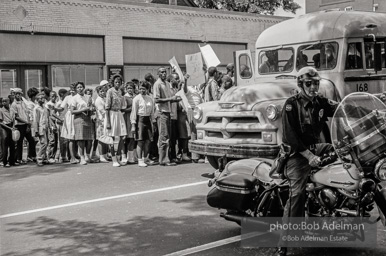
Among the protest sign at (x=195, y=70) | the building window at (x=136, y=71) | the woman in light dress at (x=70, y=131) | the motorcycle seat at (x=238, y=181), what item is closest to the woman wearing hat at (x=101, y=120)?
the woman in light dress at (x=70, y=131)

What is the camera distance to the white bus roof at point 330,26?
28.7 ft

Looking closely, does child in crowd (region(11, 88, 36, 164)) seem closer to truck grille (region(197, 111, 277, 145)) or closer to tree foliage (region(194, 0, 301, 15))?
truck grille (region(197, 111, 277, 145))

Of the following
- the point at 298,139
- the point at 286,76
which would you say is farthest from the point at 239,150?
the point at 298,139

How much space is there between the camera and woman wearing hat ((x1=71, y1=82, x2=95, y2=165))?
12344 mm

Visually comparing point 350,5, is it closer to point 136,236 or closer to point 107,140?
point 107,140

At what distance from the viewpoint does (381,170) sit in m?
4.54

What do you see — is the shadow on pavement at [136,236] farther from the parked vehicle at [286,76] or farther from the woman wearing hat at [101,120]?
the woman wearing hat at [101,120]

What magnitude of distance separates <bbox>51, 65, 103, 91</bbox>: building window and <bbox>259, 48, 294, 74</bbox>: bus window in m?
12.7

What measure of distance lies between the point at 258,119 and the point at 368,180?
304 centimetres

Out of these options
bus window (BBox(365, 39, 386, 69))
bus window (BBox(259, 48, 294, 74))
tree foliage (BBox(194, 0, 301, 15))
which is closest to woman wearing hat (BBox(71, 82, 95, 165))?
bus window (BBox(259, 48, 294, 74))

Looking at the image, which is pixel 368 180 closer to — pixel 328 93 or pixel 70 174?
pixel 328 93

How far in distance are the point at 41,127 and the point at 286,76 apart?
6476 mm

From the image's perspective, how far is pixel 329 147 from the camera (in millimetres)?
5410

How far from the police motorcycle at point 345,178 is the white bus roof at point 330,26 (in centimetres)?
403
